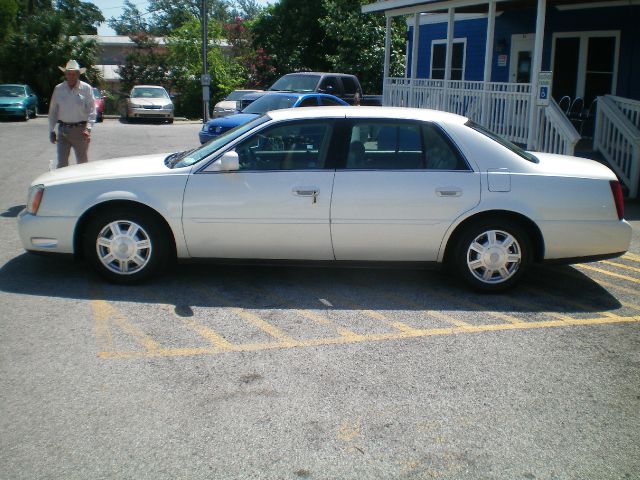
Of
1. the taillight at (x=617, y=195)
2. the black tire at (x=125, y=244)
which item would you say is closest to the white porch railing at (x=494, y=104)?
the taillight at (x=617, y=195)

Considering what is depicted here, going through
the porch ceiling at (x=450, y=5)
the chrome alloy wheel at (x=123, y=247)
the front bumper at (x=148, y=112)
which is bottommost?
the chrome alloy wheel at (x=123, y=247)

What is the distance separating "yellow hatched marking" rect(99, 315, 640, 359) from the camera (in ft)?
16.4

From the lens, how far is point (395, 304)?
6.20 m

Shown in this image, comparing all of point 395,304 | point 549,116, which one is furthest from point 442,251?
point 549,116

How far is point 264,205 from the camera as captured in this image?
6281 millimetres

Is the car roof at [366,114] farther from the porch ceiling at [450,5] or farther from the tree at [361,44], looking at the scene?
the tree at [361,44]

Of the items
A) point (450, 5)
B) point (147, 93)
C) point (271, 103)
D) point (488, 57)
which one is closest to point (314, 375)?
point (488, 57)

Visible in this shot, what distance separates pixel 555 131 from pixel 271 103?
6854 mm

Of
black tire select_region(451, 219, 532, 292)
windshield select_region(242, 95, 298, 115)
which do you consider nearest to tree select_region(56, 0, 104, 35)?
windshield select_region(242, 95, 298, 115)

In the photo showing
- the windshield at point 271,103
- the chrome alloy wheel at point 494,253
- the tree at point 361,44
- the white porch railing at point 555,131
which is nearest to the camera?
the chrome alloy wheel at point 494,253

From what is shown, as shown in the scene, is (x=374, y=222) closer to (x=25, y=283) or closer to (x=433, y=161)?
(x=433, y=161)

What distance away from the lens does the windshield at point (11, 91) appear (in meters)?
29.8

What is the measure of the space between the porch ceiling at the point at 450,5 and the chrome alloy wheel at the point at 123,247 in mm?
10395

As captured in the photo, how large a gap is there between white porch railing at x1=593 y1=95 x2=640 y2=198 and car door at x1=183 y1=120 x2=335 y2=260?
7.14 m
